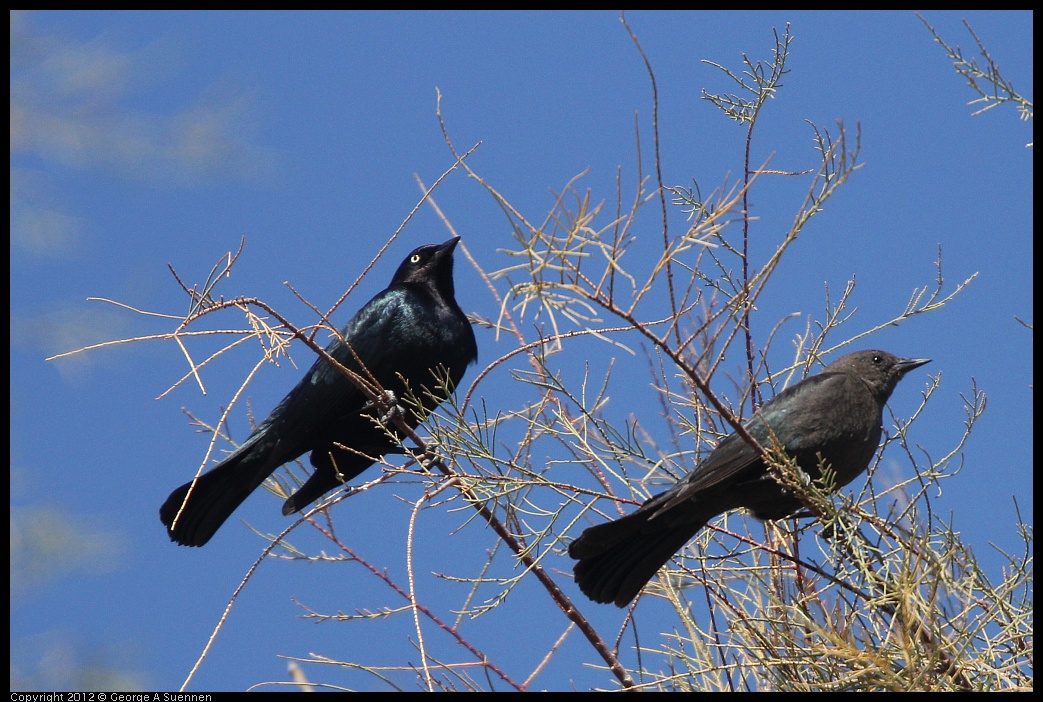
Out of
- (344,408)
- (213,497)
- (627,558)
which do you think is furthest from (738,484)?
(213,497)

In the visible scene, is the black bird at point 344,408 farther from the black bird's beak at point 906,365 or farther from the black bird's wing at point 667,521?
the black bird's beak at point 906,365

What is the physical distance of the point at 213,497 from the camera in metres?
4.86

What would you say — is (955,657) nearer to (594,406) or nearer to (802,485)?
(802,485)

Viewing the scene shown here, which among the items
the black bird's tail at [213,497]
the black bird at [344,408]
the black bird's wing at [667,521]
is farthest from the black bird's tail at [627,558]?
the black bird's tail at [213,497]

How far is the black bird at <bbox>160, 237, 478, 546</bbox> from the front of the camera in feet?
15.9

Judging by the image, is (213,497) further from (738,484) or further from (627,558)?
(738,484)

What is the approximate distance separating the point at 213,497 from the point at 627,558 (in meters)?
2.09

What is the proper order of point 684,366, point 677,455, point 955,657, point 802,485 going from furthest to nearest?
point 677,455
point 802,485
point 955,657
point 684,366

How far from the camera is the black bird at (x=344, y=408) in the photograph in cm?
485

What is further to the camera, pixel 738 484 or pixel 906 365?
pixel 906 365
